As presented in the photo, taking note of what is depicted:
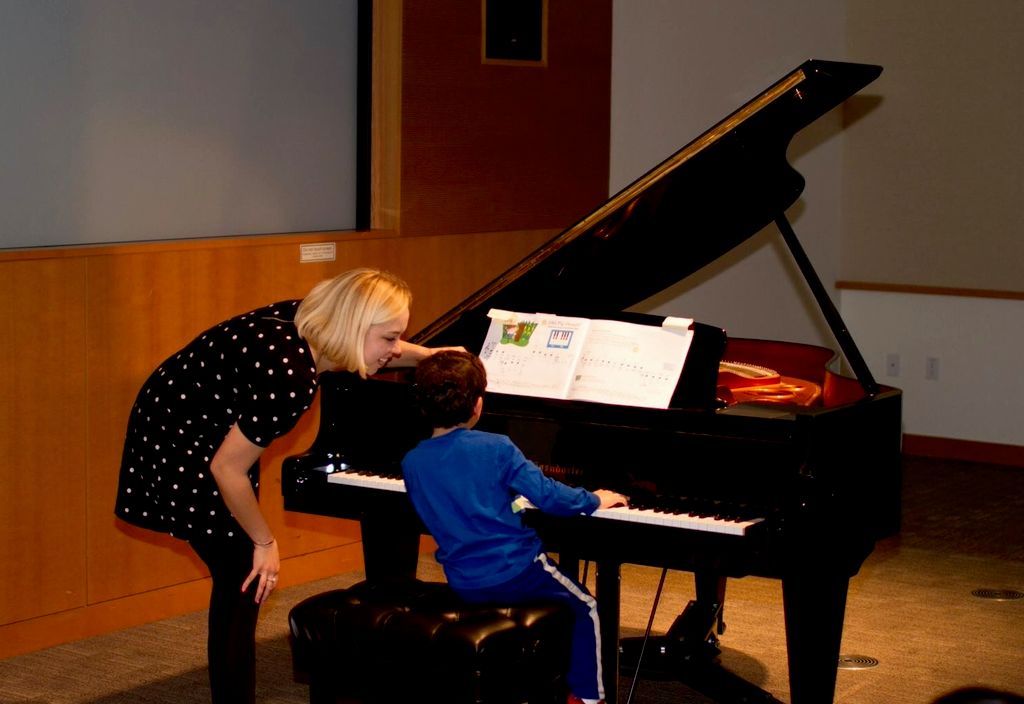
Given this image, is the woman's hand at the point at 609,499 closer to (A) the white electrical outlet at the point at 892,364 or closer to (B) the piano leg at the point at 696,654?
(B) the piano leg at the point at 696,654

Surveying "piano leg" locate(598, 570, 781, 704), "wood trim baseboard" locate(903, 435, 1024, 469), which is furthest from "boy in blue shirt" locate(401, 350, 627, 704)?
"wood trim baseboard" locate(903, 435, 1024, 469)

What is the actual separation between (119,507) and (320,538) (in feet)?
6.61

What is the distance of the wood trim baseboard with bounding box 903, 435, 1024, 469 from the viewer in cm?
741

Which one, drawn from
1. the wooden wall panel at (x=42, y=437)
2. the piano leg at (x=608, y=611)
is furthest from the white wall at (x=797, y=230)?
the piano leg at (x=608, y=611)

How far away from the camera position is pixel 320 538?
5.35 meters

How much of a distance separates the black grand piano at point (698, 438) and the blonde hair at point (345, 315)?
0.55 metres

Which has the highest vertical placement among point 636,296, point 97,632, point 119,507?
point 636,296

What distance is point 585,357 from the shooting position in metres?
3.60

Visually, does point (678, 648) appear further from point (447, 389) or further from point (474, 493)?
point (447, 389)

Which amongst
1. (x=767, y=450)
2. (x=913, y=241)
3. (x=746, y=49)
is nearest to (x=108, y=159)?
(x=767, y=450)

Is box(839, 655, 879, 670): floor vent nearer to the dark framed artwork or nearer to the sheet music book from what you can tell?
the sheet music book

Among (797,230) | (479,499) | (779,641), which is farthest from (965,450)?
(479,499)

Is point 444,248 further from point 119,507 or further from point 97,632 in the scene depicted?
point 119,507

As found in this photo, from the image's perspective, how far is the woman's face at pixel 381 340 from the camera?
10.3 ft
